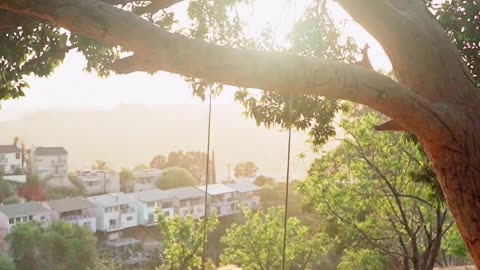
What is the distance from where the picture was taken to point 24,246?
21.6m

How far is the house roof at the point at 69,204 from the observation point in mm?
27847

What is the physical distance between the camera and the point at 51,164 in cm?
3459

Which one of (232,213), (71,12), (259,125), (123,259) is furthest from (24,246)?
(71,12)

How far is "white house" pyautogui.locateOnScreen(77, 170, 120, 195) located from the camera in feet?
111

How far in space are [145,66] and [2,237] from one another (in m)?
23.5

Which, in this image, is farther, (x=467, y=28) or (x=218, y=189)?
(x=218, y=189)

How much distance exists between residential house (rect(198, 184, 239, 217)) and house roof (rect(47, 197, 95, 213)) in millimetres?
7929

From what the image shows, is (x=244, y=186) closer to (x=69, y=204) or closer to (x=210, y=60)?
(x=69, y=204)

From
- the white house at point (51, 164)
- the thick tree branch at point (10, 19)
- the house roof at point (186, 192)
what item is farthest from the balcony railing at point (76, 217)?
the thick tree branch at point (10, 19)

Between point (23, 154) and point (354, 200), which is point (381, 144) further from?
point (23, 154)

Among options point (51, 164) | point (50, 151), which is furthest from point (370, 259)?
point (50, 151)

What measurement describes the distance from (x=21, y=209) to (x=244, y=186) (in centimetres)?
1472

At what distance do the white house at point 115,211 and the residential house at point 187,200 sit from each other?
2.84m

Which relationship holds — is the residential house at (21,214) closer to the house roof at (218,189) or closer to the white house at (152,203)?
the white house at (152,203)
